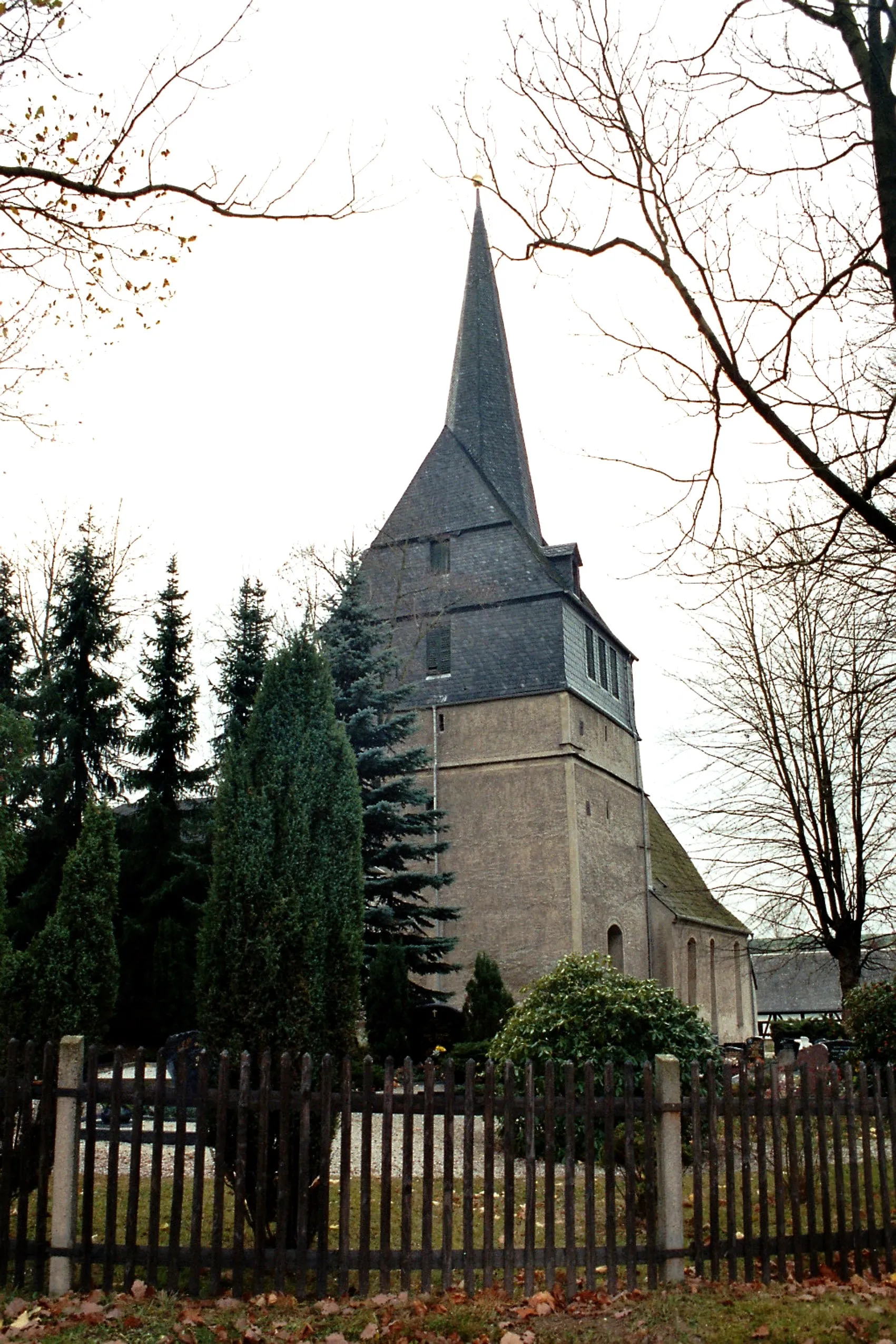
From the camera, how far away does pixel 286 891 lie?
807 cm

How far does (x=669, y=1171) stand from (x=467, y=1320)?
163 centimetres

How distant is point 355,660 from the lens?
2217cm

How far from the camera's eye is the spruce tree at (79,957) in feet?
29.3

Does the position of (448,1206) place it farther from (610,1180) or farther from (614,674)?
(614,674)

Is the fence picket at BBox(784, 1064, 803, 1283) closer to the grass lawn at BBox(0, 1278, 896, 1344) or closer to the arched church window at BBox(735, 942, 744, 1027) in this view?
the grass lawn at BBox(0, 1278, 896, 1344)

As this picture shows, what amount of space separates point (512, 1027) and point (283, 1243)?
6.87m

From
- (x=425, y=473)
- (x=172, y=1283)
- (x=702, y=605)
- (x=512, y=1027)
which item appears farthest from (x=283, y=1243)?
(x=425, y=473)

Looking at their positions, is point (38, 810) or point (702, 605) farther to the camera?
point (38, 810)

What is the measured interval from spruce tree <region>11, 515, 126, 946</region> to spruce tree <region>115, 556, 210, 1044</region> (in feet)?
2.30

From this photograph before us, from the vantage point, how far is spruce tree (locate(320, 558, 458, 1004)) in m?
21.2

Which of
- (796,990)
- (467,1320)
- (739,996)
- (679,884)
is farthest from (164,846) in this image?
(796,990)

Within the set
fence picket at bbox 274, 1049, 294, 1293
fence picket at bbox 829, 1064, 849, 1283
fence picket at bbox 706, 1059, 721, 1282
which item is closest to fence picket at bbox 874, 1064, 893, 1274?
fence picket at bbox 829, 1064, 849, 1283

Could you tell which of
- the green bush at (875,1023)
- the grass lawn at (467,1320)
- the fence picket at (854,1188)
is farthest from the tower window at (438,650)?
the grass lawn at (467,1320)

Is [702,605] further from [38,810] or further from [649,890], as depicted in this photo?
[649,890]
